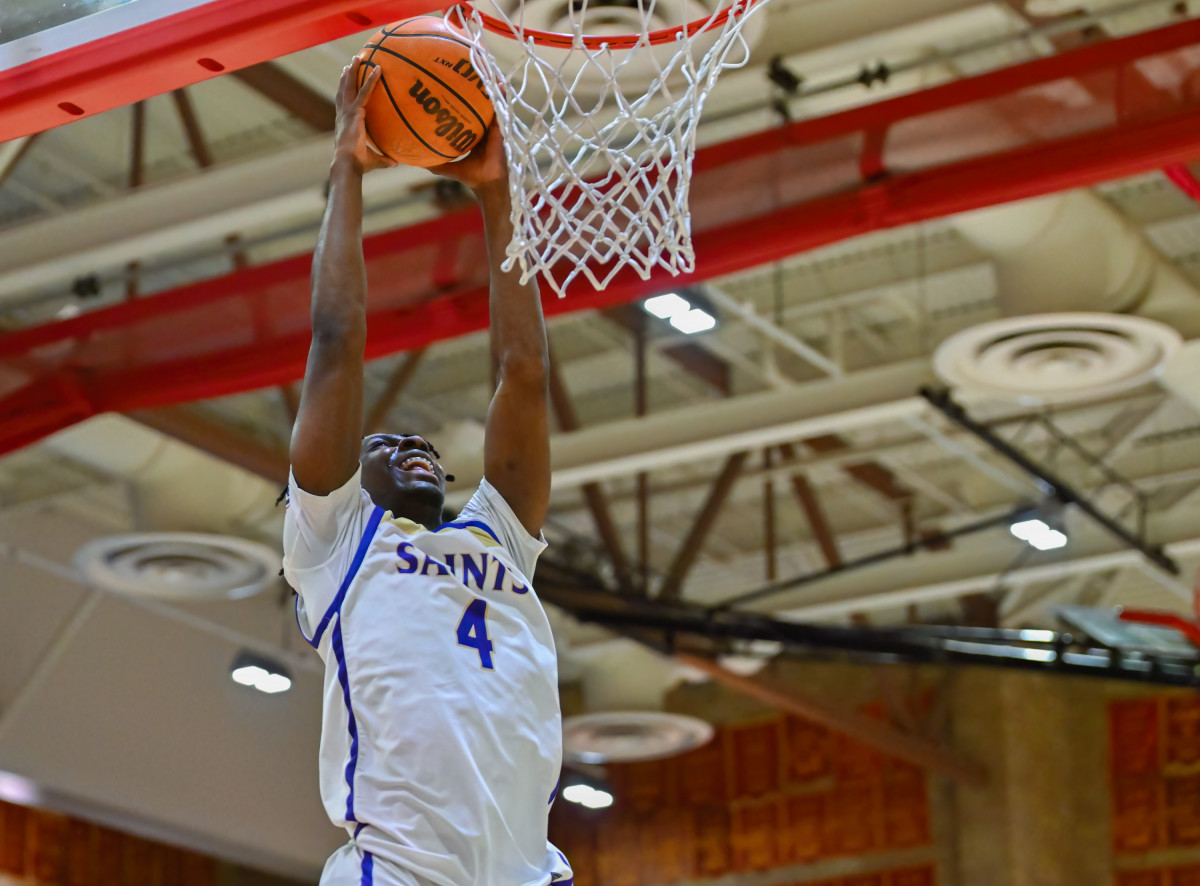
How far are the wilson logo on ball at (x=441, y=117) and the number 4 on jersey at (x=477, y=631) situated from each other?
4.22 ft

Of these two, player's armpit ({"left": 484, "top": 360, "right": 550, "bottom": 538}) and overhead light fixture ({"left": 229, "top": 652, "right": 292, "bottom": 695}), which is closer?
player's armpit ({"left": 484, "top": 360, "right": 550, "bottom": 538})

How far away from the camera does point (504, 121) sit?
4.73 m

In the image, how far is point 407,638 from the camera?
12.7ft

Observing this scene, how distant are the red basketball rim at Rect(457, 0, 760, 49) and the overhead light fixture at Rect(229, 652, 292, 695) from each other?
10447 mm

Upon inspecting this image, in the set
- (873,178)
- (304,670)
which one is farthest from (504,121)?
(304,670)

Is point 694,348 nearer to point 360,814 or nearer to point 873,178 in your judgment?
point 873,178

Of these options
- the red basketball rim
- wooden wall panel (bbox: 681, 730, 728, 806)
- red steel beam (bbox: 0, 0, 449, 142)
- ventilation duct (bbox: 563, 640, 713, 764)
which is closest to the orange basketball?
red steel beam (bbox: 0, 0, 449, 142)

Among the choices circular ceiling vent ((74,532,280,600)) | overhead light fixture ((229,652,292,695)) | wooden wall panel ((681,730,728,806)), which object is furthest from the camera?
wooden wall panel ((681,730,728,806))

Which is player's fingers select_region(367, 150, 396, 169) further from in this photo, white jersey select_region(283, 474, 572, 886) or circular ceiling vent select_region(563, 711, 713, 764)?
circular ceiling vent select_region(563, 711, 713, 764)

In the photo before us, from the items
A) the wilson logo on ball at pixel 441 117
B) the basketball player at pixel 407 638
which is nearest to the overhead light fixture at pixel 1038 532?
the wilson logo on ball at pixel 441 117

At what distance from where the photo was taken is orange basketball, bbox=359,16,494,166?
4.53m

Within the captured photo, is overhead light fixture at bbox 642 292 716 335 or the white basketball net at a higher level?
overhead light fixture at bbox 642 292 716 335

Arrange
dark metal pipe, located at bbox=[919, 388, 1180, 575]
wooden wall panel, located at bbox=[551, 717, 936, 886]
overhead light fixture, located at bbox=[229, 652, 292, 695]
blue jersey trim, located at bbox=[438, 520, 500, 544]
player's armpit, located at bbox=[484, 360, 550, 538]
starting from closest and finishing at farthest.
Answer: blue jersey trim, located at bbox=[438, 520, 500, 544], player's armpit, located at bbox=[484, 360, 550, 538], dark metal pipe, located at bbox=[919, 388, 1180, 575], overhead light fixture, located at bbox=[229, 652, 292, 695], wooden wall panel, located at bbox=[551, 717, 936, 886]

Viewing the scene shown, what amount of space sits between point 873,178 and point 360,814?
16.4 feet
